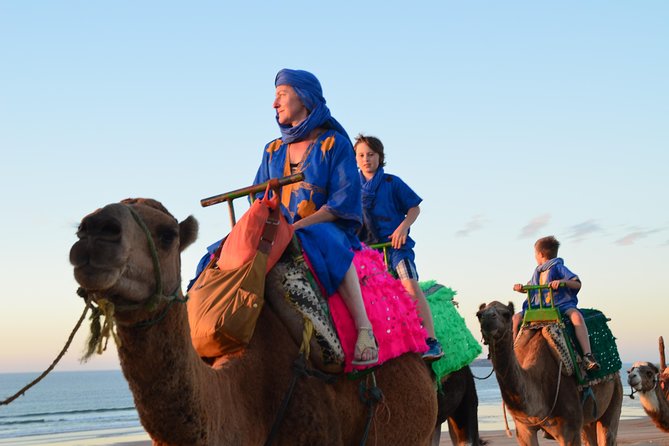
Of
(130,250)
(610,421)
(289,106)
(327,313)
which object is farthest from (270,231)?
(610,421)

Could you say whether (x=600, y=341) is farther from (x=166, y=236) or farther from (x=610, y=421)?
(x=166, y=236)

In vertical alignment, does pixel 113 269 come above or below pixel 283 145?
below

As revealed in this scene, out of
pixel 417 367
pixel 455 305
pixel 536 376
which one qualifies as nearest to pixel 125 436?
pixel 536 376

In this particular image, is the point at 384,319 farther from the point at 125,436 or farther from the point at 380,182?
the point at 125,436

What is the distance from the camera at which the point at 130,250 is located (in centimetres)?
324

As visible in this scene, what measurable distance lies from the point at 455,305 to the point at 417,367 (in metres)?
2.98

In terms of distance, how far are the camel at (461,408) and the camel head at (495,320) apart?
1.25m

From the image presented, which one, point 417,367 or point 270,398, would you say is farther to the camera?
point 417,367

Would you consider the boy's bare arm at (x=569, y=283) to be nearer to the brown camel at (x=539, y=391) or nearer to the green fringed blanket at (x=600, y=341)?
the green fringed blanket at (x=600, y=341)

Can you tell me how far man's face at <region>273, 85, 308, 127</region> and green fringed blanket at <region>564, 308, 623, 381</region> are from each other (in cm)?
778

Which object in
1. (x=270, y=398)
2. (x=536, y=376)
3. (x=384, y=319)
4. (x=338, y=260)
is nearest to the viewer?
(x=270, y=398)

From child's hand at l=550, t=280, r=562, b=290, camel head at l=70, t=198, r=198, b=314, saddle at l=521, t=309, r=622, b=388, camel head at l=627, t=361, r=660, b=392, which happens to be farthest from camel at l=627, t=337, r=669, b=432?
camel head at l=70, t=198, r=198, b=314

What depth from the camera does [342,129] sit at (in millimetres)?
5445

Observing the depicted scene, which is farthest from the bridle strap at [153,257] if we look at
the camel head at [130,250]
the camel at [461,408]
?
the camel at [461,408]
